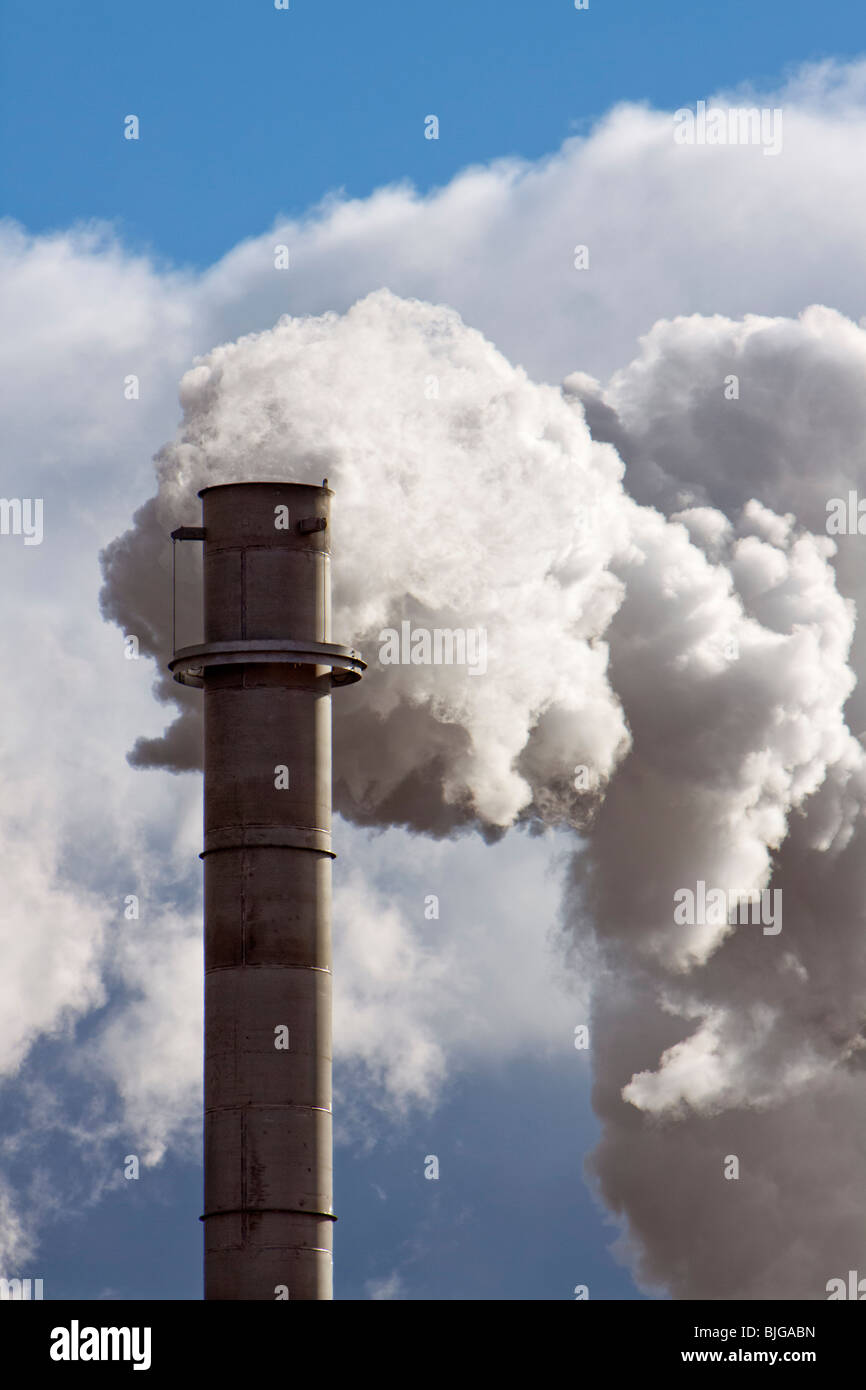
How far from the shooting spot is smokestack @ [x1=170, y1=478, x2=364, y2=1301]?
190 feet

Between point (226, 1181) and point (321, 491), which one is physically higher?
point (321, 491)

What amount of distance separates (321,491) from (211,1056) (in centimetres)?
1315

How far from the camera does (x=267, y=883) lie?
5906 centimetres

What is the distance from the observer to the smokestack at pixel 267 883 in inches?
2286

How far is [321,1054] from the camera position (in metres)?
59.4
